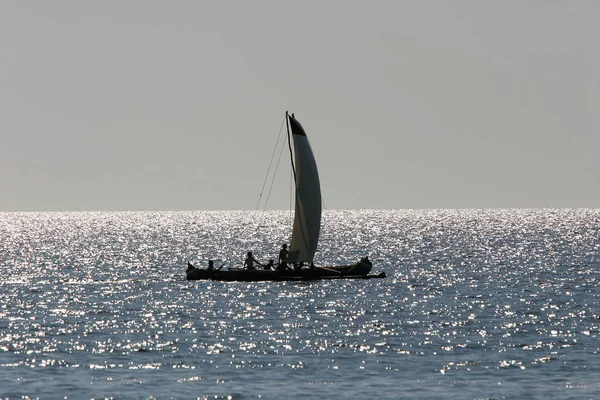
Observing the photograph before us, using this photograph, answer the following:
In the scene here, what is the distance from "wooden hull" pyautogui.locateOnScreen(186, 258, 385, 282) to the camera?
71.2 m

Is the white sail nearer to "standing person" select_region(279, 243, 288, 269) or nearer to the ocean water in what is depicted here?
"standing person" select_region(279, 243, 288, 269)

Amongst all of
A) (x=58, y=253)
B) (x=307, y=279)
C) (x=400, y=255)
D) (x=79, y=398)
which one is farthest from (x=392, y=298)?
(x=58, y=253)

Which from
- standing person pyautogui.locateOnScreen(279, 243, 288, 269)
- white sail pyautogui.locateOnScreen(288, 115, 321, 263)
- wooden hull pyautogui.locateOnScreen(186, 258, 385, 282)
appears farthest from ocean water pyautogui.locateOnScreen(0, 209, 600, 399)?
white sail pyautogui.locateOnScreen(288, 115, 321, 263)

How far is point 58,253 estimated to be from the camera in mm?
130875

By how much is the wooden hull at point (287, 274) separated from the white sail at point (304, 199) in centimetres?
112

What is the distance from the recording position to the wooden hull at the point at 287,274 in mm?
71250

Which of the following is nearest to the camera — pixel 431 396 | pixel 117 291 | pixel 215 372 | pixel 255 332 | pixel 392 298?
pixel 431 396

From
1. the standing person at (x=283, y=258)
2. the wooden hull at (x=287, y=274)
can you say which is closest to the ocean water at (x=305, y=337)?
the wooden hull at (x=287, y=274)

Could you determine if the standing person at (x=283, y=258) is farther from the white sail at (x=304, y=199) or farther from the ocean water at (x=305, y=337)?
the ocean water at (x=305, y=337)

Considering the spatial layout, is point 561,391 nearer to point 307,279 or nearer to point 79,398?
point 79,398

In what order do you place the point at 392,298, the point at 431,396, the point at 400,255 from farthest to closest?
1. the point at 400,255
2. the point at 392,298
3. the point at 431,396

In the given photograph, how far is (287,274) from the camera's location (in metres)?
71.1

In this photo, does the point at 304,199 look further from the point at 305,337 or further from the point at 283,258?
the point at 305,337

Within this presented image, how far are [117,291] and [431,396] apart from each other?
41.9 meters
